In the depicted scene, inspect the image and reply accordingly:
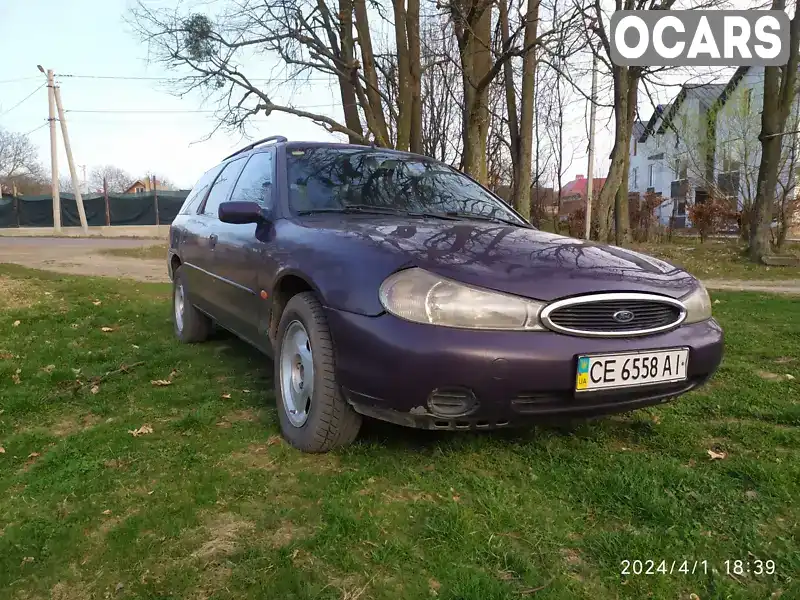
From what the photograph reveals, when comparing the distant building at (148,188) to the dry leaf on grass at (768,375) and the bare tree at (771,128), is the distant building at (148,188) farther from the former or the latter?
the dry leaf on grass at (768,375)

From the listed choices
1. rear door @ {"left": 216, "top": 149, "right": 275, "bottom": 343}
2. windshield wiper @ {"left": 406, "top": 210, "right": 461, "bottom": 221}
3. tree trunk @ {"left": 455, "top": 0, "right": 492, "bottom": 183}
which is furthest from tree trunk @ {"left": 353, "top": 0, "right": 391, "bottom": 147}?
windshield wiper @ {"left": 406, "top": 210, "right": 461, "bottom": 221}

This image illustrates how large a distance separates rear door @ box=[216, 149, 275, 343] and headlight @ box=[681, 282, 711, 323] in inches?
81.9

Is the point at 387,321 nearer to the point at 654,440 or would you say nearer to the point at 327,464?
the point at 327,464

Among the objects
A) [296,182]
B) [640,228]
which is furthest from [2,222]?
[296,182]

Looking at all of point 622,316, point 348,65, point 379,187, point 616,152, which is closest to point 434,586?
point 622,316

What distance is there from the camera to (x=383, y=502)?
88.7 inches

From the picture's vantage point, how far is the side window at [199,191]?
4977mm

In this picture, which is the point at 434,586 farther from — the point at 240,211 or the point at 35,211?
the point at 35,211

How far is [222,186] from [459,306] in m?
2.93

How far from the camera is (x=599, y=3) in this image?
9.33 metres

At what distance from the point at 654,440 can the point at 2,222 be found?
109 ft

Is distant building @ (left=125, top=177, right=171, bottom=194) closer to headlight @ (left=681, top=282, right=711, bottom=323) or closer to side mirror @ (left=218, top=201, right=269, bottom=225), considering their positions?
side mirror @ (left=218, top=201, right=269, bottom=225)

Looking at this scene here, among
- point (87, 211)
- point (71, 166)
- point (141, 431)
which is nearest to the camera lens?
point (141, 431)
